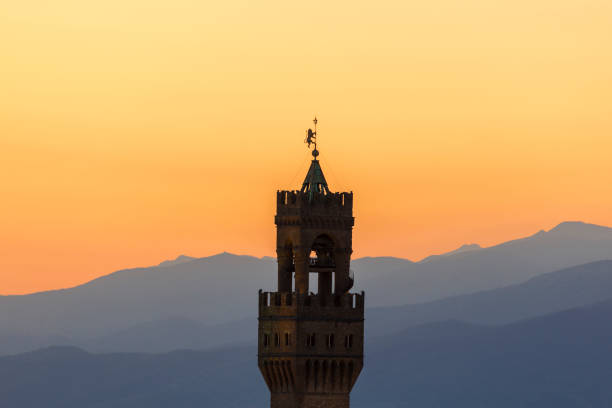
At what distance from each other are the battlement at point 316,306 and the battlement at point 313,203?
18.2 feet

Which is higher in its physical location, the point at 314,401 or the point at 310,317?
the point at 310,317

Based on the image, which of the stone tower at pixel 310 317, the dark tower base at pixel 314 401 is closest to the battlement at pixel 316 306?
the stone tower at pixel 310 317

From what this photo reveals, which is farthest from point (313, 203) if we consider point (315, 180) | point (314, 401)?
point (314, 401)

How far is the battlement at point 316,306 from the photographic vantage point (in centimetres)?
13925

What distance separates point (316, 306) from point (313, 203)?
6.94 metres

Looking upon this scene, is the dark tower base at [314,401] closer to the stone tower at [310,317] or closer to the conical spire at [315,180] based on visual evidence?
the stone tower at [310,317]

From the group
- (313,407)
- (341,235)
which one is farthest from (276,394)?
(341,235)

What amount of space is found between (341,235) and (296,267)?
3.77 metres

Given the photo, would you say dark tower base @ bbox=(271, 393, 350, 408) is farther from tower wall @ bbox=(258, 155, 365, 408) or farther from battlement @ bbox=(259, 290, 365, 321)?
battlement @ bbox=(259, 290, 365, 321)

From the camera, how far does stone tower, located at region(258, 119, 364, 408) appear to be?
139250 millimetres

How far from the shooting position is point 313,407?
139500 mm

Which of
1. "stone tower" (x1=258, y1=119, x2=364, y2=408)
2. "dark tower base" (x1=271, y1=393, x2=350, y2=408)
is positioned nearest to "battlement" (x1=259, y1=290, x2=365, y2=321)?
"stone tower" (x1=258, y1=119, x2=364, y2=408)

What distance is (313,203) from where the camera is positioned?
14000cm

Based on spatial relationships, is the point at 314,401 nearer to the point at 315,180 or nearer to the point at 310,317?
the point at 310,317
